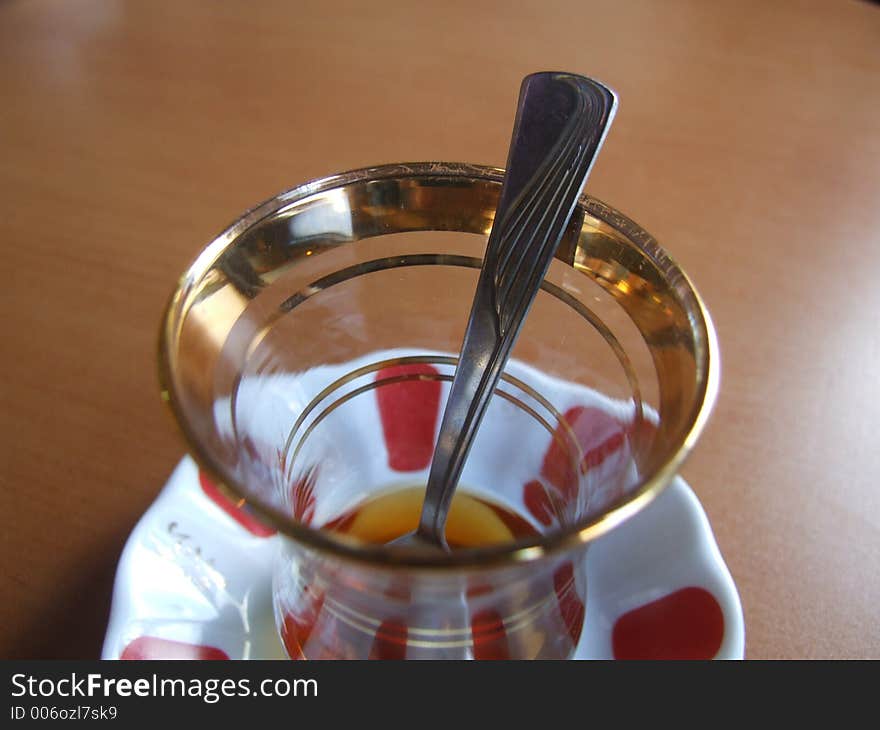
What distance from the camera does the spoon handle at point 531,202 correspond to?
22 centimetres

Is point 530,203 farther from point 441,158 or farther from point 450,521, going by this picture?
point 441,158

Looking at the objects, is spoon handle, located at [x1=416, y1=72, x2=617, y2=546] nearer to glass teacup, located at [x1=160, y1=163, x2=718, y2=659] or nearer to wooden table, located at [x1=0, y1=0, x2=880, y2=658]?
glass teacup, located at [x1=160, y1=163, x2=718, y2=659]

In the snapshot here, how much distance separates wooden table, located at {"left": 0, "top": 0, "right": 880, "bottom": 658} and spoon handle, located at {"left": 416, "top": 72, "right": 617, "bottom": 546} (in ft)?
0.54

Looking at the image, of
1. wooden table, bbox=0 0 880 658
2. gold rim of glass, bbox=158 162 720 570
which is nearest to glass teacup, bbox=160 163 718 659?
gold rim of glass, bbox=158 162 720 570

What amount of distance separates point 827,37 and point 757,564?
19.2 inches

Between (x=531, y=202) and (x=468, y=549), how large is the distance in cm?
10

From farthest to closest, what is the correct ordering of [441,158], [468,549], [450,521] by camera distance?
[441,158], [450,521], [468,549]

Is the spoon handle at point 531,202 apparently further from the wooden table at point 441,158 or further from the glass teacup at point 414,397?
the wooden table at point 441,158

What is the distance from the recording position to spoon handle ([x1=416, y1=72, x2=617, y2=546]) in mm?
224

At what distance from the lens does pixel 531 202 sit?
0.74 feet

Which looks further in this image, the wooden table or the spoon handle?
the wooden table

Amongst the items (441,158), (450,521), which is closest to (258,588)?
(450,521)

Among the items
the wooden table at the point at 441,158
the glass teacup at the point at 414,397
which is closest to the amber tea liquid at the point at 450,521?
the glass teacup at the point at 414,397

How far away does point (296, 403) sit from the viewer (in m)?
0.26
